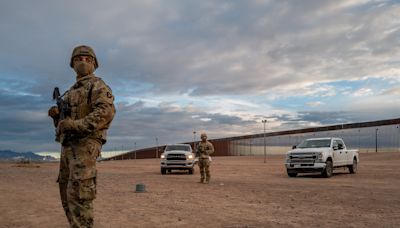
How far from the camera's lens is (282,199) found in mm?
13133

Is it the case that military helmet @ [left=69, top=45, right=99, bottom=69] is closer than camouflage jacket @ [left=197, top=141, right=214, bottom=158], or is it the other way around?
military helmet @ [left=69, top=45, right=99, bottom=69]

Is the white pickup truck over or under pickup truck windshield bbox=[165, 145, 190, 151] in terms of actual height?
under

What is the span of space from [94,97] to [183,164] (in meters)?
23.8

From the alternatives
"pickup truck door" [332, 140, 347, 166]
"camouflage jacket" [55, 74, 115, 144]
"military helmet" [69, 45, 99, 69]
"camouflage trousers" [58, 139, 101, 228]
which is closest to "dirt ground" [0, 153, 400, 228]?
"camouflage trousers" [58, 139, 101, 228]

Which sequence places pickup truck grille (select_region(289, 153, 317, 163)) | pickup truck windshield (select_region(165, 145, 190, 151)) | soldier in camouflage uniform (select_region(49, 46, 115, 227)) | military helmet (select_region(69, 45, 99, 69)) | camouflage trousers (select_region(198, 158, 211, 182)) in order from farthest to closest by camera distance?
pickup truck windshield (select_region(165, 145, 190, 151)) → pickup truck grille (select_region(289, 153, 317, 163)) → camouflage trousers (select_region(198, 158, 211, 182)) → military helmet (select_region(69, 45, 99, 69)) → soldier in camouflage uniform (select_region(49, 46, 115, 227))

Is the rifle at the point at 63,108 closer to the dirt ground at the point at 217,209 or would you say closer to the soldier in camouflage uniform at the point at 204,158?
the dirt ground at the point at 217,209

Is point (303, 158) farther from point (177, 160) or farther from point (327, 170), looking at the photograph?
point (177, 160)

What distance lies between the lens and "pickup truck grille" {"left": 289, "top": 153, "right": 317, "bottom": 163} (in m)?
23.4

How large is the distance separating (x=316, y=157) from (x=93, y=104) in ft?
64.3

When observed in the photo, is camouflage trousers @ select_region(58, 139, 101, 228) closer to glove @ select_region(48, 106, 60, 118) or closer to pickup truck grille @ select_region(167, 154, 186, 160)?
glove @ select_region(48, 106, 60, 118)

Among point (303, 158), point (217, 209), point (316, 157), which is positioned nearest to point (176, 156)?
point (303, 158)

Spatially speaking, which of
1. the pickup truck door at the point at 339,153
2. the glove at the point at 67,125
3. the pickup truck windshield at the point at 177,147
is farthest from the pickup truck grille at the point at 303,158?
the glove at the point at 67,125

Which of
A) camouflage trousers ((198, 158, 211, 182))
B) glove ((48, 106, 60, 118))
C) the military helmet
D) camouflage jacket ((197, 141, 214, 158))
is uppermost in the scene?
the military helmet

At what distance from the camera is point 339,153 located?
82.5 feet
